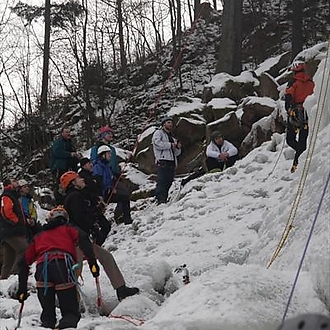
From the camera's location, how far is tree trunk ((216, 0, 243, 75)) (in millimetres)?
18750

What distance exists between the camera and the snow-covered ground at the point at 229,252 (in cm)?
429

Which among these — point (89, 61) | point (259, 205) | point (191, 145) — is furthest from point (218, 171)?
point (89, 61)

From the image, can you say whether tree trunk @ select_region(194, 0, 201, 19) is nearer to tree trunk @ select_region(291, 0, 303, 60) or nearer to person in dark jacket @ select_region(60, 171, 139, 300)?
tree trunk @ select_region(291, 0, 303, 60)

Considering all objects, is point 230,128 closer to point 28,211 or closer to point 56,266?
point 28,211

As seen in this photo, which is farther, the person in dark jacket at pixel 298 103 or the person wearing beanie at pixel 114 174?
the person wearing beanie at pixel 114 174

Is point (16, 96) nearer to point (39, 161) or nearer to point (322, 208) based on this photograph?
point (39, 161)

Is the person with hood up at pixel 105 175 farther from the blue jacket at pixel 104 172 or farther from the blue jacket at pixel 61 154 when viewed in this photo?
the blue jacket at pixel 61 154

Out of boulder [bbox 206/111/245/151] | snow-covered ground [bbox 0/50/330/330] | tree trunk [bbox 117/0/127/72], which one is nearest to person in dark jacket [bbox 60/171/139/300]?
snow-covered ground [bbox 0/50/330/330]

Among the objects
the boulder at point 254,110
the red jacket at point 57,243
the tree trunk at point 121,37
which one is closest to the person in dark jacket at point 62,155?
the boulder at point 254,110

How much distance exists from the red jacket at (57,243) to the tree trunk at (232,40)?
13.1 metres

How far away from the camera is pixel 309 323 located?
1.66 metres

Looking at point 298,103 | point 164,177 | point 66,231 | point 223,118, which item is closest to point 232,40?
point 223,118

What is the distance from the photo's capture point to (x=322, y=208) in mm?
5371

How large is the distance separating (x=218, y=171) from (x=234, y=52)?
7318mm
